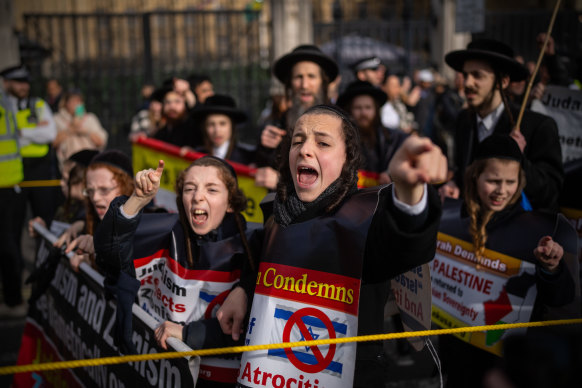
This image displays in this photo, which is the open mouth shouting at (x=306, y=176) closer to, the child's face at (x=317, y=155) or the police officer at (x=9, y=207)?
the child's face at (x=317, y=155)

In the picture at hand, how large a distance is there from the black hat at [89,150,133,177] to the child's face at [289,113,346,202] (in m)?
1.57

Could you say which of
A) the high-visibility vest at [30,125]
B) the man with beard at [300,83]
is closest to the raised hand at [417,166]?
the man with beard at [300,83]

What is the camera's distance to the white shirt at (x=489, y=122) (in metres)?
4.11

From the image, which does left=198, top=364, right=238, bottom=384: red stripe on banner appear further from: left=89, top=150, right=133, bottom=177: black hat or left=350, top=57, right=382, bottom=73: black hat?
left=350, top=57, right=382, bottom=73: black hat

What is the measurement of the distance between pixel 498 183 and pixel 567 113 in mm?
1454

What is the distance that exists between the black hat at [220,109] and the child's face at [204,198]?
2.44 m

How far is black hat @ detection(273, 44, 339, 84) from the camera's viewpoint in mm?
4672

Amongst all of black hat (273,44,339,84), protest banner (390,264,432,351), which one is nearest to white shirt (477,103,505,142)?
black hat (273,44,339,84)

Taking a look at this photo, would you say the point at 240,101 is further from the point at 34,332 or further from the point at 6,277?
the point at 34,332

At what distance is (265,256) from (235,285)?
42 cm

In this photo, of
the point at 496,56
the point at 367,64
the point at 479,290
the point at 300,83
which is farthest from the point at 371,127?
the point at 367,64

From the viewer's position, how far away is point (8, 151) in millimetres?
6824

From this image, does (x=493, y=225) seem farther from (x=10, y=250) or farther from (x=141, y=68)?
(x=141, y=68)

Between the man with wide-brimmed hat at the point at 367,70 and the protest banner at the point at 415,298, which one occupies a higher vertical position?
the man with wide-brimmed hat at the point at 367,70
